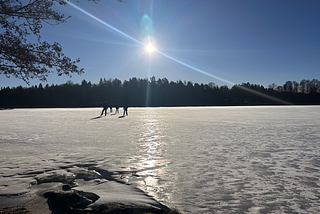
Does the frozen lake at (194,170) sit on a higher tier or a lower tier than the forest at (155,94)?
lower

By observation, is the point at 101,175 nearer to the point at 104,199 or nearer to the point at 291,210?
the point at 104,199

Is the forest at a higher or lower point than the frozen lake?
higher

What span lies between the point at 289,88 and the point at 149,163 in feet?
524

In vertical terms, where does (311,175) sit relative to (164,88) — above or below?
below

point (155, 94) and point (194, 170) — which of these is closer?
point (194, 170)

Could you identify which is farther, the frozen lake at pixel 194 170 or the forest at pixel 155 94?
the forest at pixel 155 94

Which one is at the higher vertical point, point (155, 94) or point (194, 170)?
point (155, 94)

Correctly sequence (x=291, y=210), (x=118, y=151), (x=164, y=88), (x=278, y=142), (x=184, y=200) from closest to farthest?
1. (x=291, y=210)
2. (x=184, y=200)
3. (x=118, y=151)
4. (x=278, y=142)
5. (x=164, y=88)

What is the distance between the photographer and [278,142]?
27.4 feet

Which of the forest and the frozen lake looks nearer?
the frozen lake

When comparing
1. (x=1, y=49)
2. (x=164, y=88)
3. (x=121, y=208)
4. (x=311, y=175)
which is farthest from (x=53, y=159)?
(x=164, y=88)

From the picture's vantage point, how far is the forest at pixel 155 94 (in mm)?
127125

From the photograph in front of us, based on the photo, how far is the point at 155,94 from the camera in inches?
5935

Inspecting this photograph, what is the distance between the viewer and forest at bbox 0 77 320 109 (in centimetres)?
12712
